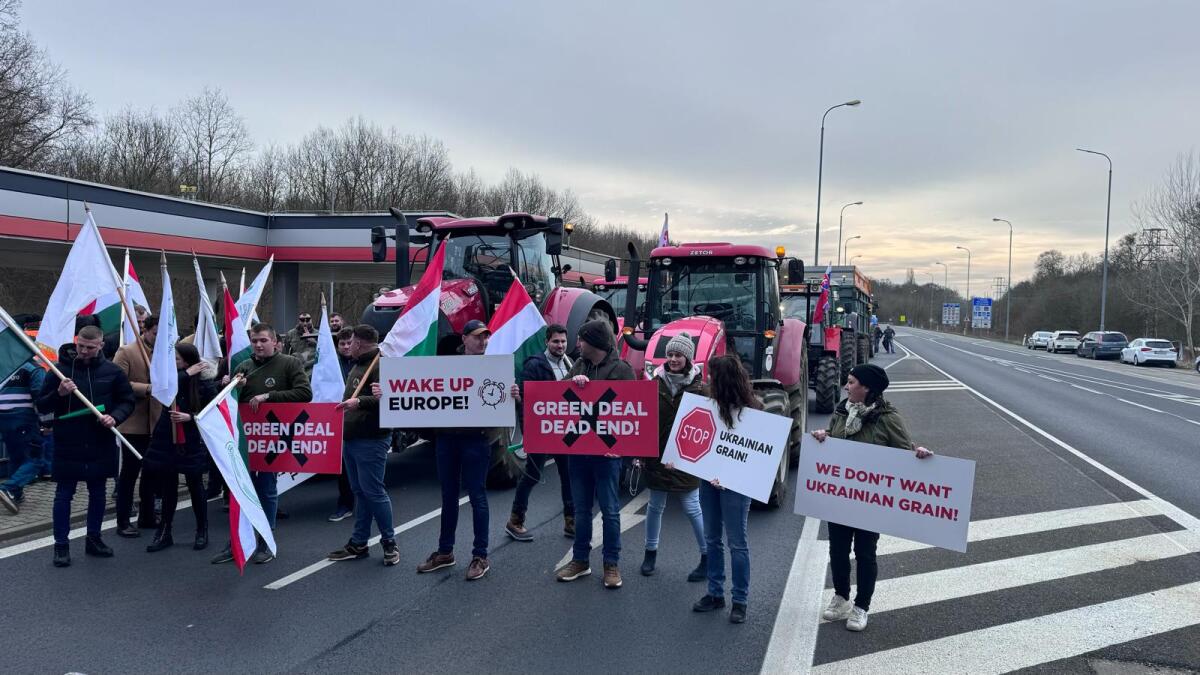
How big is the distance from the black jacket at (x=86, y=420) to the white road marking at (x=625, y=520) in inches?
145

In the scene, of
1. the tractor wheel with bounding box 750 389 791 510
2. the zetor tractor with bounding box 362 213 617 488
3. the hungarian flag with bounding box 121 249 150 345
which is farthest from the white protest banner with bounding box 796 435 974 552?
the hungarian flag with bounding box 121 249 150 345

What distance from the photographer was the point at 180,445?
626cm

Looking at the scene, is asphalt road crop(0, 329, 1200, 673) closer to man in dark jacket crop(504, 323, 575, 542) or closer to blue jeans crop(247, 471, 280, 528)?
man in dark jacket crop(504, 323, 575, 542)

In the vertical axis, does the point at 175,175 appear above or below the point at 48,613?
above

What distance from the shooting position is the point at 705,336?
832cm

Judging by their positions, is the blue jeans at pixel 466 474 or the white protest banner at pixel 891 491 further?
the blue jeans at pixel 466 474

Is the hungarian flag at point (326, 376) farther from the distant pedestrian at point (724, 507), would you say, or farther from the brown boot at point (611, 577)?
the distant pedestrian at point (724, 507)

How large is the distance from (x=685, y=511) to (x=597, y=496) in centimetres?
64

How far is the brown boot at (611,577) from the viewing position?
5.36 m

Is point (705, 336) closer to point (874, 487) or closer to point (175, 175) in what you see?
point (874, 487)

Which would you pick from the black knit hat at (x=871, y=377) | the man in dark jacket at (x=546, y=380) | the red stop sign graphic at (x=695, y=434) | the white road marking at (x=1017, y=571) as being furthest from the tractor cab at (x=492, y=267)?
the white road marking at (x=1017, y=571)

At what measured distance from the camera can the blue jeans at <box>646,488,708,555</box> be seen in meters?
5.41

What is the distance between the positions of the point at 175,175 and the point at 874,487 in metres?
42.2

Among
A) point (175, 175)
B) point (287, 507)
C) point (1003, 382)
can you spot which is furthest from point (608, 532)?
point (175, 175)
